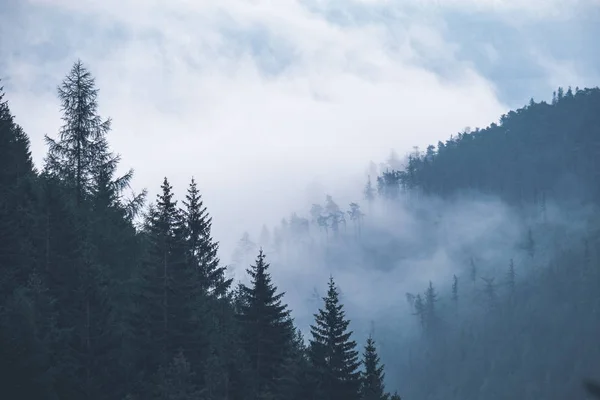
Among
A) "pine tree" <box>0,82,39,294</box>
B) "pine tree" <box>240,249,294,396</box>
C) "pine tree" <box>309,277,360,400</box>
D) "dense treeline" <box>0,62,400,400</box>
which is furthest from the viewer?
"pine tree" <box>240,249,294,396</box>

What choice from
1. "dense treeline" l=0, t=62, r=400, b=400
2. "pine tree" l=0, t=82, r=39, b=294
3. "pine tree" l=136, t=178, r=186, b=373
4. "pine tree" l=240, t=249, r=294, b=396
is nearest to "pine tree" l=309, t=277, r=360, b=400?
"dense treeline" l=0, t=62, r=400, b=400

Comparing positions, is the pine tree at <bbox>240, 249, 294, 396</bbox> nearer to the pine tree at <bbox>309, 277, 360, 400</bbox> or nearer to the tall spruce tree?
the pine tree at <bbox>309, 277, 360, 400</bbox>

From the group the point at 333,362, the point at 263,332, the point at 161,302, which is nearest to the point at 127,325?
the point at 161,302

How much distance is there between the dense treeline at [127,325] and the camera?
83.6 feet

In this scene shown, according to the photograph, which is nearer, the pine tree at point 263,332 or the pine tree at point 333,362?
the pine tree at point 333,362

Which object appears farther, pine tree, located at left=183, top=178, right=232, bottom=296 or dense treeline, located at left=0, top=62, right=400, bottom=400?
pine tree, located at left=183, top=178, right=232, bottom=296

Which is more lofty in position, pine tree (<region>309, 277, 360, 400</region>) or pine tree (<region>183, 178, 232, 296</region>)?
pine tree (<region>183, 178, 232, 296</region>)

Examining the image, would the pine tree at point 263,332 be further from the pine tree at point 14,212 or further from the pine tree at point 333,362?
the pine tree at point 14,212

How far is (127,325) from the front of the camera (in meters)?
31.3

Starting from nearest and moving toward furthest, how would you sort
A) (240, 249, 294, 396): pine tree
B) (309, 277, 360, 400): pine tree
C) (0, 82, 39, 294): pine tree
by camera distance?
(0, 82, 39, 294): pine tree → (309, 277, 360, 400): pine tree → (240, 249, 294, 396): pine tree

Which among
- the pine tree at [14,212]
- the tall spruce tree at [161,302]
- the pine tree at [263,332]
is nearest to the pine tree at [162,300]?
the tall spruce tree at [161,302]

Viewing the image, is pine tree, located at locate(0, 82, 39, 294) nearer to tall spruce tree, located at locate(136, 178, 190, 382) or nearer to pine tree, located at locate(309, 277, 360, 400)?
tall spruce tree, located at locate(136, 178, 190, 382)

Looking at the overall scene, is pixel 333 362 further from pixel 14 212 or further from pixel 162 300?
pixel 14 212

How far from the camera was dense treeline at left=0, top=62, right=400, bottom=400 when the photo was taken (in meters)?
25.5
